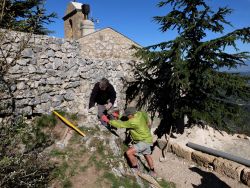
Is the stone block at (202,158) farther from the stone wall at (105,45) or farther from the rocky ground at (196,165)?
the stone wall at (105,45)

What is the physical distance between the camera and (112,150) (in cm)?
707

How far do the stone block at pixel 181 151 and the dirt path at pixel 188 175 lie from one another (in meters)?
A: 0.13

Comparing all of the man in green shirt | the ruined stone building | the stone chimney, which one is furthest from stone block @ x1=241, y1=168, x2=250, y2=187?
the stone chimney

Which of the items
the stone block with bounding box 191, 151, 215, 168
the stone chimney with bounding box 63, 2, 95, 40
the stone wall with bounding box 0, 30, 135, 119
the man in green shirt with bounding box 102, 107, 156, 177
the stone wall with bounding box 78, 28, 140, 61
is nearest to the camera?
the man in green shirt with bounding box 102, 107, 156, 177

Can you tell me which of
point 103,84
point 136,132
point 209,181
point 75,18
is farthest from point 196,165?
point 75,18

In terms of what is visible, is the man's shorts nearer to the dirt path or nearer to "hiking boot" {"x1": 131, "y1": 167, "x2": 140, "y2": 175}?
"hiking boot" {"x1": 131, "y1": 167, "x2": 140, "y2": 175}

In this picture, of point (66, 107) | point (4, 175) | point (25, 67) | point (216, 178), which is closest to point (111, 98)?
point (66, 107)

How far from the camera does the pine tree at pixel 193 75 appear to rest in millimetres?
9992

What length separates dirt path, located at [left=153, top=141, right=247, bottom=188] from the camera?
7527 mm

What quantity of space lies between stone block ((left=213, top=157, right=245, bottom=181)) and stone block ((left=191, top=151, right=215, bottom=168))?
19 cm

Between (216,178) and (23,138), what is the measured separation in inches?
201

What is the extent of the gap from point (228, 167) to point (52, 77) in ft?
17.8

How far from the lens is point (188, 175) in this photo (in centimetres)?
799

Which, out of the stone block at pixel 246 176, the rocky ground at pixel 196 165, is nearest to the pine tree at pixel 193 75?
the rocky ground at pixel 196 165
